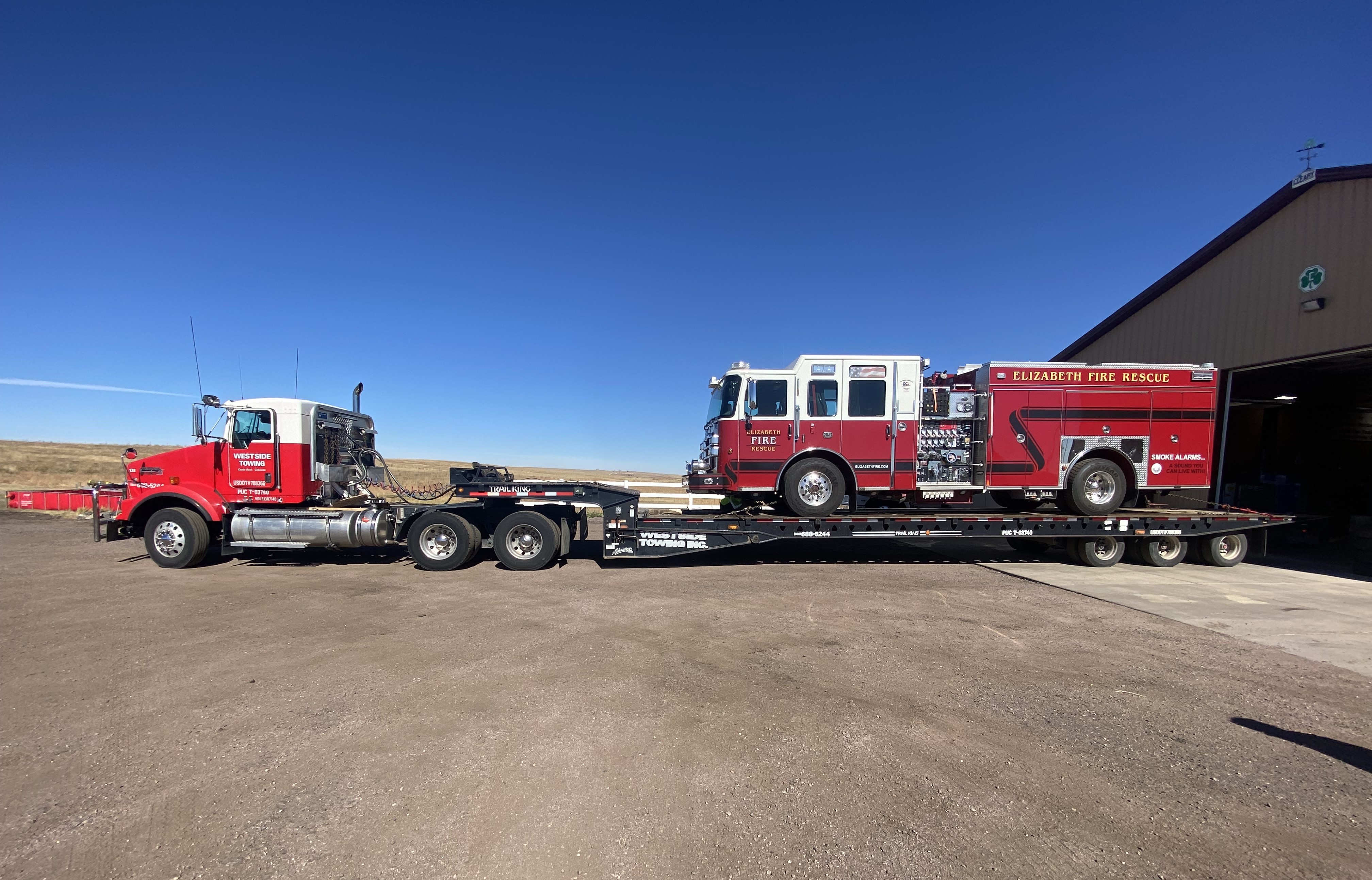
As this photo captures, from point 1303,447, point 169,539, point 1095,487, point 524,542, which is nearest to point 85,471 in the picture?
point 169,539

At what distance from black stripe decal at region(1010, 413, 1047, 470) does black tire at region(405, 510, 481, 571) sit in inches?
372

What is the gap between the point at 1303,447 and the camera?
18156 mm

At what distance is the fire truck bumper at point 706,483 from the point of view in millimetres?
9547

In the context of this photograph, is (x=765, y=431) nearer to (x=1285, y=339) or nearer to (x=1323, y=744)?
(x=1323, y=744)

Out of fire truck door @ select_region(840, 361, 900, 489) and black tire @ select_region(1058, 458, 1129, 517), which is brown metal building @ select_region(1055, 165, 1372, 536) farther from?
fire truck door @ select_region(840, 361, 900, 489)

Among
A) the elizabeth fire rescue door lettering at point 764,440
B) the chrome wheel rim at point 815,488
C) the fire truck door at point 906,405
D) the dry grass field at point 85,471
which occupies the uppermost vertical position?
the fire truck door at point 906,405

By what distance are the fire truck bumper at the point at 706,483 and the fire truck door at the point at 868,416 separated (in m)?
2.13

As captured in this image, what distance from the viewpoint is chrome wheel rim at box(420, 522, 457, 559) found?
9625mm

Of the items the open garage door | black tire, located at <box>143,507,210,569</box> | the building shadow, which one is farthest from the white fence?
the open garage door

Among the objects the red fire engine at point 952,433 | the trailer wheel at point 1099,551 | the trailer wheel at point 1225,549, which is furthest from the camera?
the trailer wheel at point 1225,549

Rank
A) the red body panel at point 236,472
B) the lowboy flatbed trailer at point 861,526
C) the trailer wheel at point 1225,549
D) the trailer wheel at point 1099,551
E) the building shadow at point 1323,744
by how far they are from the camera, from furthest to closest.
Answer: the trailer wheel at point 1225,549 → the trailer wheel at point 1099,551 → the red body panel at point 236,472 → the lowboy flatbed trailer at point 861,526 → the building shadow at point 1323,744

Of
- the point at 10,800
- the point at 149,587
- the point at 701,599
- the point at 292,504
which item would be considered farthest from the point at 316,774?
the point at 292,504

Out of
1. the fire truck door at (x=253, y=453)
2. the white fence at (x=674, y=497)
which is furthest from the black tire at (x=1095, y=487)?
the fire truck door at (x=253, y=453)

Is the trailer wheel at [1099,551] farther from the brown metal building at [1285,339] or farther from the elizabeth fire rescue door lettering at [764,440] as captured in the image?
the elizabeth fire rescue door lettering at [764,440]
